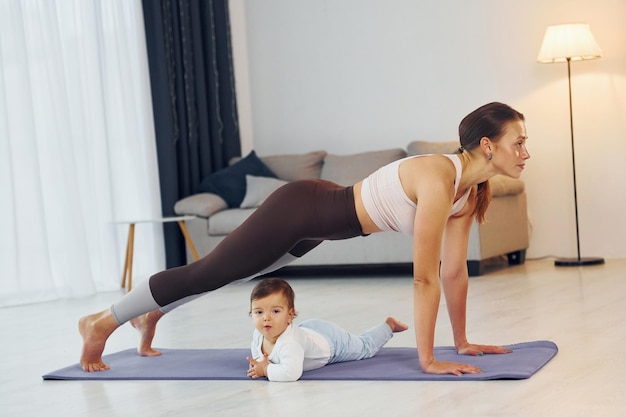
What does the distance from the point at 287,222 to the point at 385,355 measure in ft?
2.06

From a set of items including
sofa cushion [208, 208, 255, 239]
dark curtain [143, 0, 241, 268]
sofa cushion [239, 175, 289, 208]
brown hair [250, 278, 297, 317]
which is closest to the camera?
brown hair [250, 278, 297, 317]

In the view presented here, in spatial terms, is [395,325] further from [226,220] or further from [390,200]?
[226,220]

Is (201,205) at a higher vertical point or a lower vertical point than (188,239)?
higher

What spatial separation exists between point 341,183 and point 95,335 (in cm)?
341

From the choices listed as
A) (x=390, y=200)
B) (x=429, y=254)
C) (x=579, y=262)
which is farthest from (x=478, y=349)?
(x=579, y=262)

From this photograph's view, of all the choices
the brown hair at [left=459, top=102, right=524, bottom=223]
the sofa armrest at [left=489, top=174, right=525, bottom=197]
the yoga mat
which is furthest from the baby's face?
the sofa armrest at [left=489, top=174, right=525, bottom=197]

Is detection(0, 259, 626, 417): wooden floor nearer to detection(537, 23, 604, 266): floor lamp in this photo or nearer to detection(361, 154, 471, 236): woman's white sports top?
detection(537, 23, 604, 266): floor lamp

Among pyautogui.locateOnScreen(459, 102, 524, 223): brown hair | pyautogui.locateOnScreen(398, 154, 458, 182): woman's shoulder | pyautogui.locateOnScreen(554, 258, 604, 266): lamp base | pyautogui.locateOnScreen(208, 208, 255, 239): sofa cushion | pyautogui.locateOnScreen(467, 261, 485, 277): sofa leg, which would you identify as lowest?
pyautogui.locateOnScreen(554, 258, 604, 266): lamp base

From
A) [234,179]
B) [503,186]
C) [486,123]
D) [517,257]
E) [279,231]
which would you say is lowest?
[517,257]

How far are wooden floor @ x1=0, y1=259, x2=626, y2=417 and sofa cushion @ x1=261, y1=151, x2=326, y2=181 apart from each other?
1.01 metres

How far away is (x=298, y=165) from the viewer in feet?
22.3

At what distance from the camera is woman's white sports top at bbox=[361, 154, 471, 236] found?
288 cm

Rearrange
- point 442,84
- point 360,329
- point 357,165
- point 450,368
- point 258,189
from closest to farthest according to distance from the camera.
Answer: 1. point 450,368
2. point 360,329
3. point 258,189
4. point 357,165
5. point 442,84

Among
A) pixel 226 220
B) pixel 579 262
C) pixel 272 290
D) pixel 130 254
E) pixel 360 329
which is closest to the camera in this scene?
pixel 272 290
